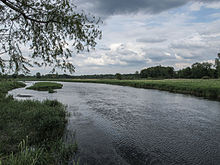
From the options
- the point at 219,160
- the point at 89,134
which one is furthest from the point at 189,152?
the point at 89,134

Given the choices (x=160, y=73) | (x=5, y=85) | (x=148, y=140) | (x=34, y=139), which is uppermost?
(x=160, y=73)

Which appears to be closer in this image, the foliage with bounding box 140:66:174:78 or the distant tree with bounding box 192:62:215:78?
the distant tree with bounding box 192:62:215:78

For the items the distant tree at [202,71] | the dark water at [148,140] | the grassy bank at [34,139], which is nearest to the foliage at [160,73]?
the distant tree at [202,71]

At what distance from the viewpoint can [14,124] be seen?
9.51m

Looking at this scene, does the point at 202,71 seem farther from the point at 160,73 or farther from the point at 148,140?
the point at 148,140

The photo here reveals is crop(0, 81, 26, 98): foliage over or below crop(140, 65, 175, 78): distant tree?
below

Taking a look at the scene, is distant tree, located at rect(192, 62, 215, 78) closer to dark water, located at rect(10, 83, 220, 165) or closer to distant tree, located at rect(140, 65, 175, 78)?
distant tree, located at rect(140, 65, 175, 78)

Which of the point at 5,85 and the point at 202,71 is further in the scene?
the point at 202,71

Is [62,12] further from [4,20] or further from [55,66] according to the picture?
[4,20]

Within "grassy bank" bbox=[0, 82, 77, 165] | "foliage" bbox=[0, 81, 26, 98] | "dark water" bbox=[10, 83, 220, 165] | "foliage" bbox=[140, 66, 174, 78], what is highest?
"foliage" bbox=[140, 66, 174, 78]

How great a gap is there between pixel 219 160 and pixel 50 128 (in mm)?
9373

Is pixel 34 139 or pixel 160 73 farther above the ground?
pixel 160 73

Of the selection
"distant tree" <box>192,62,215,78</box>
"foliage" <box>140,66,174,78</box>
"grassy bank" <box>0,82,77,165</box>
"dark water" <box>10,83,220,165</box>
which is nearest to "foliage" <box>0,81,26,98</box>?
"grassy bank" <box>0,82,77,165</box>

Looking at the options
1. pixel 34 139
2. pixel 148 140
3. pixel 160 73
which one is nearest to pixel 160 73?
pixel 160 73
